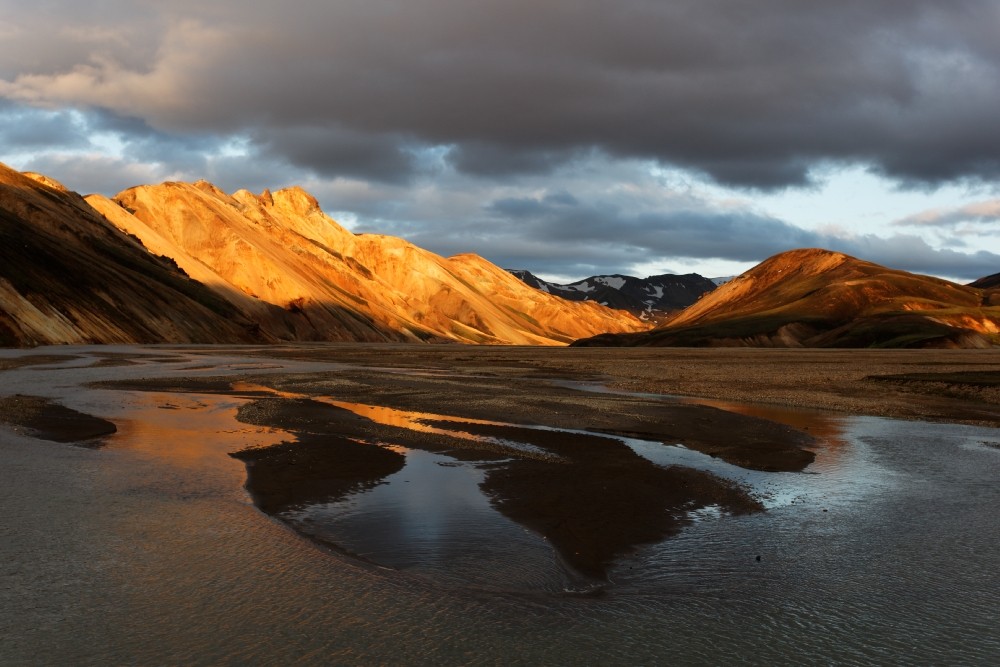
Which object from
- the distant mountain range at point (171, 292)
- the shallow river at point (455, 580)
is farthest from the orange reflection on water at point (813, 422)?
the distant mountain range at point (171, 292)

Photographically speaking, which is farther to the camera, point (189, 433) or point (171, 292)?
point (171, 292)

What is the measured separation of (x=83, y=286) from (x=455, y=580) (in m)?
114

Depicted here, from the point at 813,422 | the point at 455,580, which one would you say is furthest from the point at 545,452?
the point at 813,422

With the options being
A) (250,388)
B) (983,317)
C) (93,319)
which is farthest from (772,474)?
(983,317)

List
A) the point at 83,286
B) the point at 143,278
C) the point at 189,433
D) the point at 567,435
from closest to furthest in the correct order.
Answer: the point at 189,433
the point at 567,435
the point at 83,286
the point at 143,278

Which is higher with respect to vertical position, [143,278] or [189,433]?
[143,278]

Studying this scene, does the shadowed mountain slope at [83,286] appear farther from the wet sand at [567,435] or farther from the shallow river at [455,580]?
the shallow river at [455,580]

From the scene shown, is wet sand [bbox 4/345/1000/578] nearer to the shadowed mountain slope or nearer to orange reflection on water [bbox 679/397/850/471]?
orange reflection on water [bbox 679/397/850/471]

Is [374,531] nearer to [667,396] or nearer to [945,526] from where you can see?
[945,526]

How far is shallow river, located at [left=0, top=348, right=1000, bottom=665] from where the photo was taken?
682 cm

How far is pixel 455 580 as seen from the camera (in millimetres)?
8727

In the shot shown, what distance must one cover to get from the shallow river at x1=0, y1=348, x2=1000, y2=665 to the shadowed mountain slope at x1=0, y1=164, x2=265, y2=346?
85.1 metres

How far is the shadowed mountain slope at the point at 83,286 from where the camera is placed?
8938cm

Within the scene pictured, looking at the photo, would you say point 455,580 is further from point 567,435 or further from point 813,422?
point 813,422
